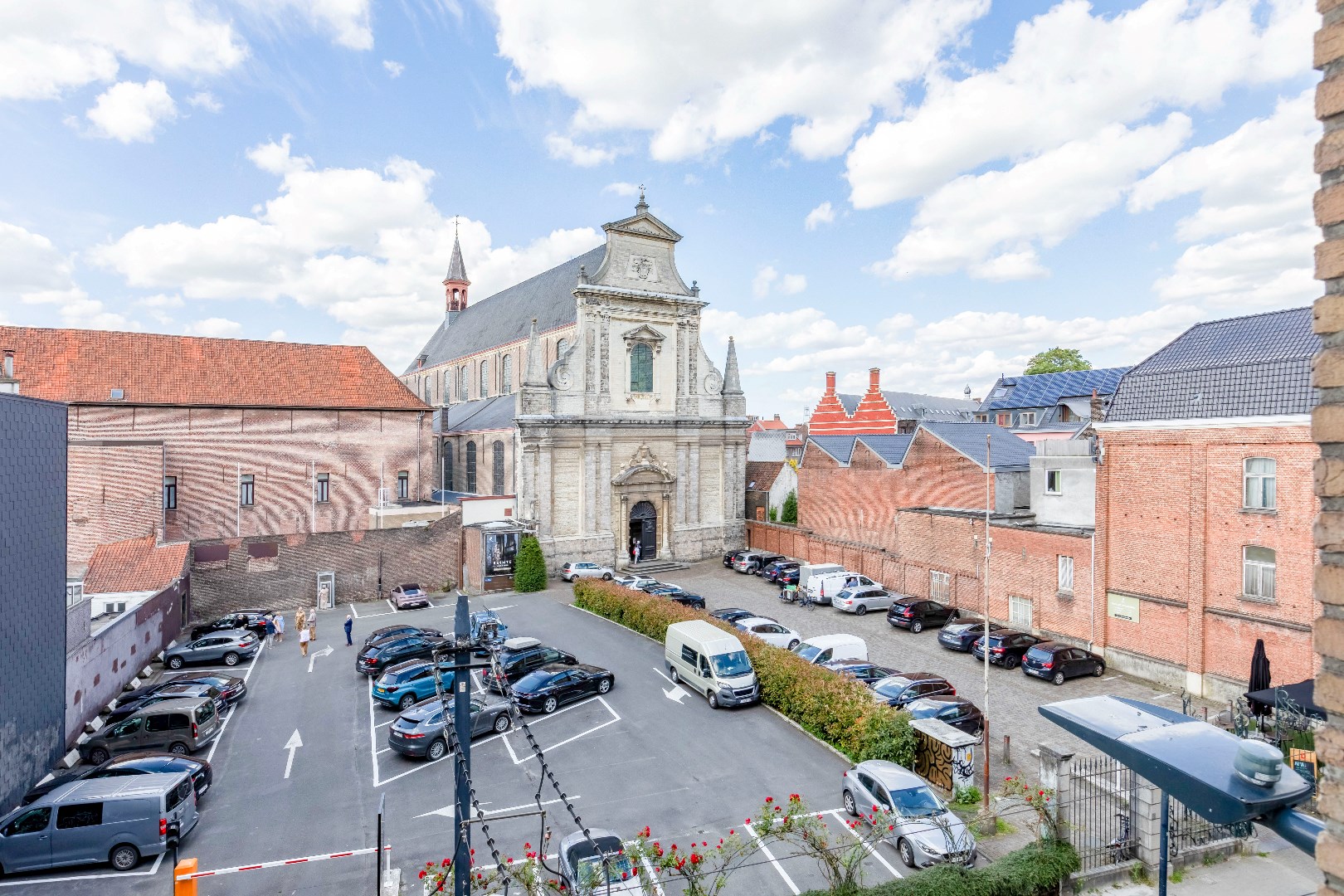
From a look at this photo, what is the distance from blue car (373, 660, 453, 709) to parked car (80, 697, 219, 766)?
4.13 meters

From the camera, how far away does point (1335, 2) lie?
12.5ft

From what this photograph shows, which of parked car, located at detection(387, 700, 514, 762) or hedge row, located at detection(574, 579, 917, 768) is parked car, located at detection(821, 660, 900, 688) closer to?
hedge row, located at detection(574, 579, 917, 768)

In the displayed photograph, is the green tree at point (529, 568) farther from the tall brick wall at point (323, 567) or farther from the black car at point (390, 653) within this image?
the black car at point (390, 653)

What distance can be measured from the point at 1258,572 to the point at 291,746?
84.4 feet

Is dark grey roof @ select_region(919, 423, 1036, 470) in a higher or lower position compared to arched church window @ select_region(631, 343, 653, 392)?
lower

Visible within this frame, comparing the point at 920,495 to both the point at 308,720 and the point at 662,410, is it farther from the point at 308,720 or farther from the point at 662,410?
the point at 308,720

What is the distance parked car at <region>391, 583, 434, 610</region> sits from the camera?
1253 inches

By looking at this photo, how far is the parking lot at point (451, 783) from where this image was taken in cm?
1251

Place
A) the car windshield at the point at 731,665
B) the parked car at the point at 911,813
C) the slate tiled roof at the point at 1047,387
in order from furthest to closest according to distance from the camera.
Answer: the slate tiled roof at the point at 1047,387 → the car windshield at the point at 731,665 → the parked car at the point at 911,813

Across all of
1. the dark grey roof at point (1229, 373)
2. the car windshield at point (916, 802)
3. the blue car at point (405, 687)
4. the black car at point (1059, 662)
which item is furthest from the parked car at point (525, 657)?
the dark grey roof at point (1229, 373)

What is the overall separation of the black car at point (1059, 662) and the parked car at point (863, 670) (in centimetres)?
480

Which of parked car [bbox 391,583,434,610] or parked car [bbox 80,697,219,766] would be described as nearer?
parked car [bbox 80,697,219,766]

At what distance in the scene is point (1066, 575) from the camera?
1003 inches

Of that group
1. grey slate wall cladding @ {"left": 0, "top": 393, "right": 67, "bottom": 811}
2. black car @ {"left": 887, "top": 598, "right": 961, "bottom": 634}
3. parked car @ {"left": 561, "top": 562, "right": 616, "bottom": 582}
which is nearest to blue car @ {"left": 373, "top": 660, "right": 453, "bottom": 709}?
grey slate wall cladding @ {"left": 0, "top": 393, "right": 67, "bottom": 811}
